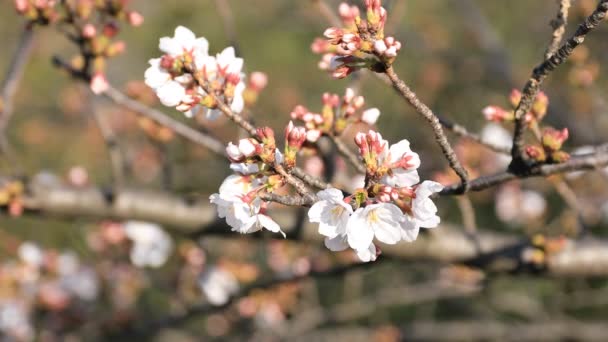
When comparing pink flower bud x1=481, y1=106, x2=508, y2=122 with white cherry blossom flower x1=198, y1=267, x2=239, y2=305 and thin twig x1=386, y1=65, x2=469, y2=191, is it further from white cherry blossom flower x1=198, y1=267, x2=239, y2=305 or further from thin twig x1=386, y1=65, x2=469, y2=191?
white cherry blossom flower x1=198, y1=267, x2=239, y2=305

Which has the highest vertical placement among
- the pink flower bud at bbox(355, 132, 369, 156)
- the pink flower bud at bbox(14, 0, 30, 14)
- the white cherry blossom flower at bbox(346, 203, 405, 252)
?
the pink flower bud at bbox(14, 0, 30, 14)

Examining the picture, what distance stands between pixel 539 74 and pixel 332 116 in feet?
1.88

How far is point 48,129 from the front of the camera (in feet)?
24.3

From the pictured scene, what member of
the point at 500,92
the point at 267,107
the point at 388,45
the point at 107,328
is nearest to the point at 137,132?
the point at 267,107

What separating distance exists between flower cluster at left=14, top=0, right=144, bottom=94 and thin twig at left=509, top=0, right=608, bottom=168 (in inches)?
52.9

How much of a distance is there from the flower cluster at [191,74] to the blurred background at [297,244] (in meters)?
0.34

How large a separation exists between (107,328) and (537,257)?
8.57 feet

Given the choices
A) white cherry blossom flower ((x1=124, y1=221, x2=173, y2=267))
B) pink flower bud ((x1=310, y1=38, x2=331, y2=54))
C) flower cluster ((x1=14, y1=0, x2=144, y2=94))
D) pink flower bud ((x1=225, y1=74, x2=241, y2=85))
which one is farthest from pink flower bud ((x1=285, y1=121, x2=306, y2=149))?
white cherry blossom flower ((x1=124, y1=221, x2=173, y2=267))

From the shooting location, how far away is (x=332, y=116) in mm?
1629

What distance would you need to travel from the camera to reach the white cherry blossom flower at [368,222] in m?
1.23

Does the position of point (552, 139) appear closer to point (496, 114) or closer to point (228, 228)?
point (496, 114)

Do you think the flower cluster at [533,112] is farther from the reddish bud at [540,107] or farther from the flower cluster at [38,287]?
the flower cluster at [38,287]

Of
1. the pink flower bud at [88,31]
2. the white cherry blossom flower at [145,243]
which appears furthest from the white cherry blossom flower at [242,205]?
the white cherry blossom flower at [145,243]

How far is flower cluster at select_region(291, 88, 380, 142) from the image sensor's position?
1574 mm
